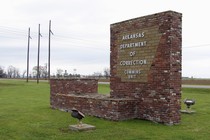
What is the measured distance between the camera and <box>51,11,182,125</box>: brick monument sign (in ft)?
32.0

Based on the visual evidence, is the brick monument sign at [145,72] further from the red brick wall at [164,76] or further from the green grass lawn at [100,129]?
the green grass lawn at [100,129]

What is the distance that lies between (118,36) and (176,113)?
3805 millimetres

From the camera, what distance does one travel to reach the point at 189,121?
1037 centimetres

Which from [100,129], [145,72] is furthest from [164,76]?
[100,129]

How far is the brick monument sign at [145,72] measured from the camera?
384 inches

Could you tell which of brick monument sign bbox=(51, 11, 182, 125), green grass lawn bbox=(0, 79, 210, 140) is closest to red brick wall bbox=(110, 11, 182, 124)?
brick monument sign bbox=(51, 11, 182, 125)

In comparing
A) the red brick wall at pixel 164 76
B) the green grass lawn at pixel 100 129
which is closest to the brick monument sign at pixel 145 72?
the red brick wall at pixel 164 76

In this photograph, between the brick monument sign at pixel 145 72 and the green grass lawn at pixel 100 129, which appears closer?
the green grass lawn at pixel 100 129

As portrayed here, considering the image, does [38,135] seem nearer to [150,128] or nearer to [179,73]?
[150,128]

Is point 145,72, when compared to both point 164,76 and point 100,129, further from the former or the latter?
point 100,129

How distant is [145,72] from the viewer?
10.5 metres

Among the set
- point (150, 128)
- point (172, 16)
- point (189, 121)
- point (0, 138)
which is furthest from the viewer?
point (189, 121)

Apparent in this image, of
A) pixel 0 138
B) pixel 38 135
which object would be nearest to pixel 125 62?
pixel 38 135

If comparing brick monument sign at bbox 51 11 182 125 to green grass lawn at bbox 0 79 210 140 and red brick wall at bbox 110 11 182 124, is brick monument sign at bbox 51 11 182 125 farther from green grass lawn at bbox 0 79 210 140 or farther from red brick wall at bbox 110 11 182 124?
green grass lawn at bbox 0 79 210 140
